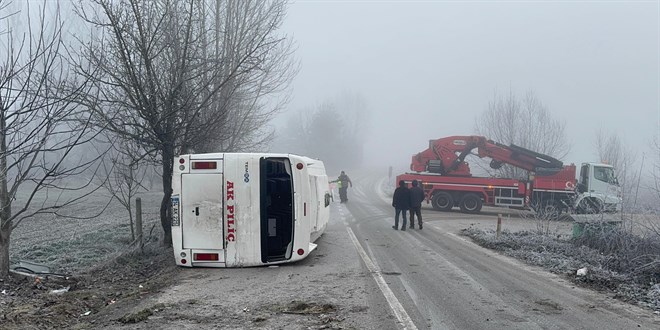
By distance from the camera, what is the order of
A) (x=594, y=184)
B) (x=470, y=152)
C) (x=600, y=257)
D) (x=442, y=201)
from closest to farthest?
(x=600, y=257) → (x=594, y=184) → (x=442, y=201) → (x=470, y=152)

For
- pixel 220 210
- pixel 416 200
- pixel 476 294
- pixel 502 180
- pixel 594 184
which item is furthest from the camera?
pixel 502 180

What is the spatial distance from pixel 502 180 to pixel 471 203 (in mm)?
1804

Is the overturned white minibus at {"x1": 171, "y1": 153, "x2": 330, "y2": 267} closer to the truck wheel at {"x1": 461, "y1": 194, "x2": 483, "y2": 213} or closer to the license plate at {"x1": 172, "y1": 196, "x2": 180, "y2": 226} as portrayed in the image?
the license plate at {"x1": 172, "y1": 196, "x2": 180, "y2": 226}

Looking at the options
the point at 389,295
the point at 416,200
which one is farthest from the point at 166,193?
the point at 416,200

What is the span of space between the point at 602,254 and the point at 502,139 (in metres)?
24.7

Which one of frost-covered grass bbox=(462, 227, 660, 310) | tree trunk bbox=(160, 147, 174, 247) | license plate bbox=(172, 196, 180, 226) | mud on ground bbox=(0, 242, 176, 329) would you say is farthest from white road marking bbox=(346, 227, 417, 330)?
tree trunk bbox=(160, 147, 174, 247)

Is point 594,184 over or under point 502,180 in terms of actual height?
under

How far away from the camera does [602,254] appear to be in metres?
11.8

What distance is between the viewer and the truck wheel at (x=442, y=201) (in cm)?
2639

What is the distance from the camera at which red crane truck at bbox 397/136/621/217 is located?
25000 mm

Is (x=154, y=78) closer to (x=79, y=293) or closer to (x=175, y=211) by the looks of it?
(x=175, y=211)

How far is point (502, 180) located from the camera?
84.9ft

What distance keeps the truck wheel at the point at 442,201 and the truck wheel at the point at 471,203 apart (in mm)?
582

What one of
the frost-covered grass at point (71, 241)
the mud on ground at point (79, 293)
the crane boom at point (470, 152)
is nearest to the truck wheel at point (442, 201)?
the crane boom at point (470, 152)
